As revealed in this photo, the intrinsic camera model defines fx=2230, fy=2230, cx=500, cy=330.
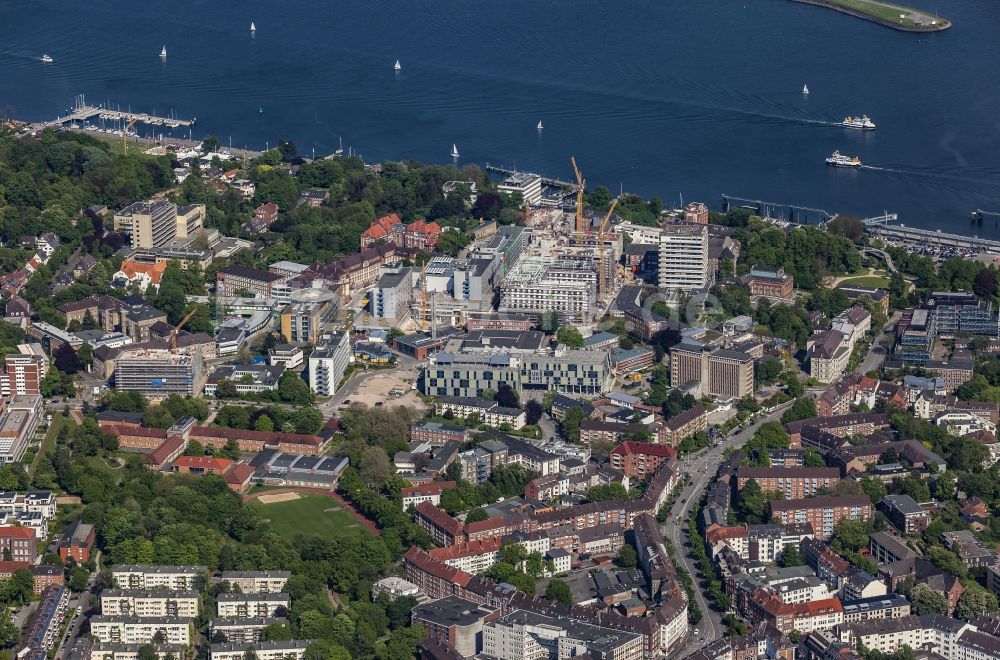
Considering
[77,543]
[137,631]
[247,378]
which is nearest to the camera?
[137,631]

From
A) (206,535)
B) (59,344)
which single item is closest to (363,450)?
(206,535)

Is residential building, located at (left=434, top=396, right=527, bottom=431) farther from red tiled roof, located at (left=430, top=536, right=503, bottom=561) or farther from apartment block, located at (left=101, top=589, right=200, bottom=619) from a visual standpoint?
apartment block, located at (left=101, top=589, right=200, bottom=619)

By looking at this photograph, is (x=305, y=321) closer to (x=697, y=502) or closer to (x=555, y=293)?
(x=555, y=293)

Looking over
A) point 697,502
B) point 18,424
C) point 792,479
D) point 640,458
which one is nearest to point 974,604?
point 792,479

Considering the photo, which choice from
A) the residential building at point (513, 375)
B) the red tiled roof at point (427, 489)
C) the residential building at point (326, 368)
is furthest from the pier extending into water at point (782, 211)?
the red tiled roof at point (427, 489)

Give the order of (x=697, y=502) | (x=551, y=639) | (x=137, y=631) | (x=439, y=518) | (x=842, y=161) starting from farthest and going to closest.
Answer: (x=842, y=161) < (x=697, y=502) < (x=439, y=518) < (x=137, y=631) < (x=551, y=639)

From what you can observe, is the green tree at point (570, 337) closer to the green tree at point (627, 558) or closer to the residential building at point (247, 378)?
the residential building at point (247, 378)
